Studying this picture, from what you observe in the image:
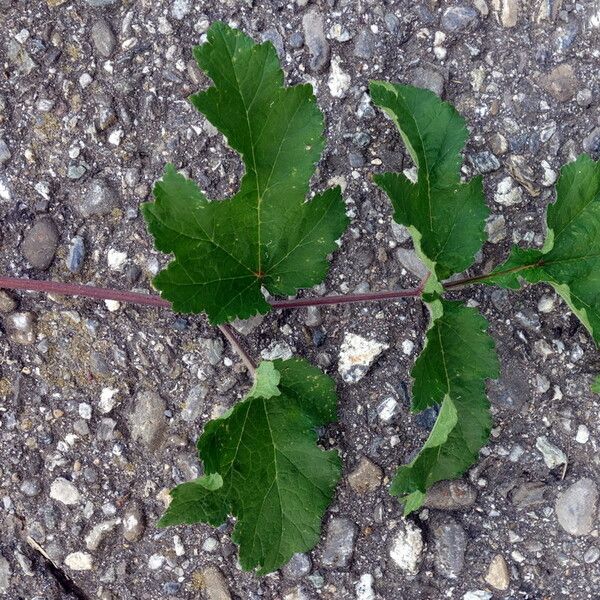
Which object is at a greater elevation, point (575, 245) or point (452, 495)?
point (575, 245)

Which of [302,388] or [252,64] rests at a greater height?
[252,64]

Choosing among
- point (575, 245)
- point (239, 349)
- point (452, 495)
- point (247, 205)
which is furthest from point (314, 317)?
point (575, 245)

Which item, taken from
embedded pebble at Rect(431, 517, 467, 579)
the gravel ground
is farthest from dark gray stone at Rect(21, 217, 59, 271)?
embedded pebble at Rect(431, 517, 467, 579)

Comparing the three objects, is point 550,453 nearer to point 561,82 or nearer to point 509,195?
point 509,195

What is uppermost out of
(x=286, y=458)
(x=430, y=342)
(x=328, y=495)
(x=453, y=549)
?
(x=430, y=342)

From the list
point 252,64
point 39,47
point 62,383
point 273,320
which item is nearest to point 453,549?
point 273,320

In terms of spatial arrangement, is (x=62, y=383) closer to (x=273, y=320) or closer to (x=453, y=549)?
(x=273, y=320)

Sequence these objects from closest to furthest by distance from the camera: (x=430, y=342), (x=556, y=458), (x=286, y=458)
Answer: (x=430, y=342) < (x=286, y=458) < (x=556, y=458)
